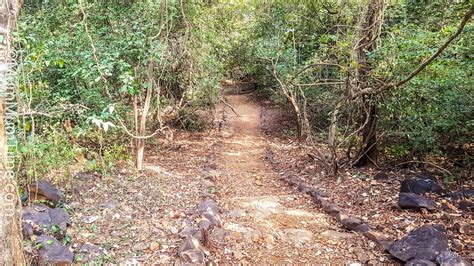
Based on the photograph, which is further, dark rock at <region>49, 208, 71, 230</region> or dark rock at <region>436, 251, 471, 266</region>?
dark rock at <region>49, 208, 71, 230</region>

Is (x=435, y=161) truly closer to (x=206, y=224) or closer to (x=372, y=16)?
(x=372, y=16)

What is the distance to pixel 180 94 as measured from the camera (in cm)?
920

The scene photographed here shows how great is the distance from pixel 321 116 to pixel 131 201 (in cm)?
643

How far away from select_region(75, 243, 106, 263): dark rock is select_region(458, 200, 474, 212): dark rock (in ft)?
13.2

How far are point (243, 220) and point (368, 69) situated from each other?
11.0 feet

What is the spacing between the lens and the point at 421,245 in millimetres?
3256

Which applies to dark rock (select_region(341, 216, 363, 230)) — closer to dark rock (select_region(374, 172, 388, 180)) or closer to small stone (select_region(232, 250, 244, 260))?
small stone (select_region(232, 250, 244, 260))

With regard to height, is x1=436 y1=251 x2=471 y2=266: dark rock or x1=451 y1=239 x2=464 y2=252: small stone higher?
x1=436 y1=251 x2=471 y2=266: dark rock

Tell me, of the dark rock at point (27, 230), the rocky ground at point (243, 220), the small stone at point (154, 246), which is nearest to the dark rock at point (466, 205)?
the rocky ground at point (243, 220)

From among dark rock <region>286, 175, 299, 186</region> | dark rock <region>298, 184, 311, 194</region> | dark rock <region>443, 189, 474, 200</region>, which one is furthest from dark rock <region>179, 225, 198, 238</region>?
dark rock <region>443, 189, 474, 200</region>

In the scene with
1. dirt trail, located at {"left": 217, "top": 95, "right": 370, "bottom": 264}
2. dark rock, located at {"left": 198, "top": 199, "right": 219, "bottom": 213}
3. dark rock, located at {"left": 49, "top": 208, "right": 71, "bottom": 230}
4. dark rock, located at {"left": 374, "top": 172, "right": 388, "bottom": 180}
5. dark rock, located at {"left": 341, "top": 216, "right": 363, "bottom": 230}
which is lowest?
dirt trail, located at {"left": 217, "top": 95, "right": 370, "bottom": 264}

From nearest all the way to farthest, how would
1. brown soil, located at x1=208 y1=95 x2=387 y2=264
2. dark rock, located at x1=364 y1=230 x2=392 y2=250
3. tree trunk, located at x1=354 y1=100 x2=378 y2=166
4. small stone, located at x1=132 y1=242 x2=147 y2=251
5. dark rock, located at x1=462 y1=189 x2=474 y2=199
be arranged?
small stone, located at x1=132 y1=242 x2=147 y2=251
dark rock, located at x1=364 y1=230 x2=392 y2=250
brown soil, located at x1=208 y1=95 x2=387 y2=264
dark rock, located at x1=462 y1=189 x2=474 y2=199
tree trunk, located at x1=354 y1=100 x2=378 y2=166

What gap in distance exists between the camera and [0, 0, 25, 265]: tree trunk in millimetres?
2172

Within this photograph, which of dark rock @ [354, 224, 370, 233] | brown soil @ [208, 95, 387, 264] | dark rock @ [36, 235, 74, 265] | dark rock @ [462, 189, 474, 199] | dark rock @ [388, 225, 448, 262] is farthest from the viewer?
dark rock @ [462, 189, 474, 199]
